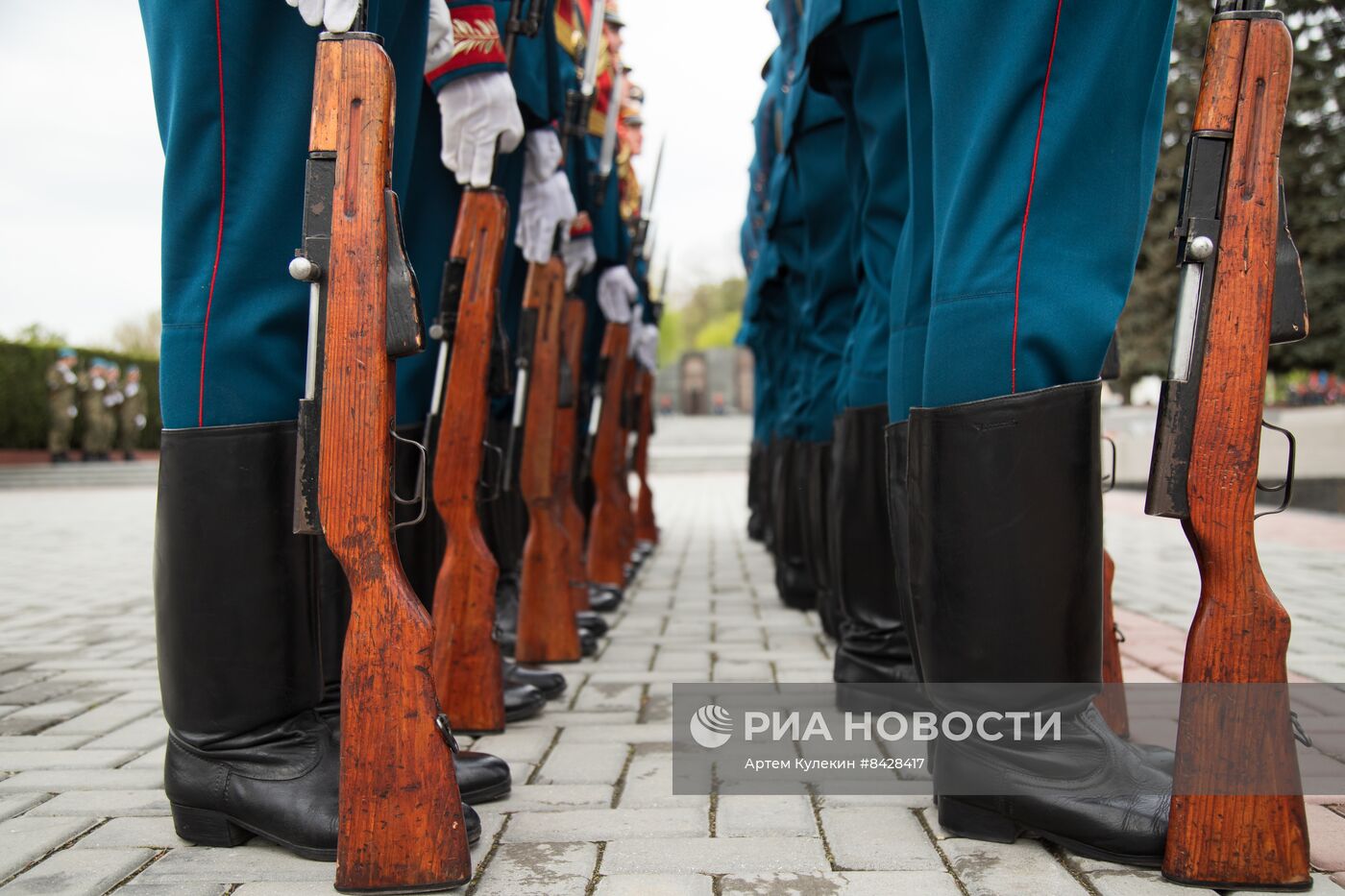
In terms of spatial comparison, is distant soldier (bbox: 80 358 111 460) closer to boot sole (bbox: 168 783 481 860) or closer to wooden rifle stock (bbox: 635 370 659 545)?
wooden rifle stock (bbox: 635 370 659 545)

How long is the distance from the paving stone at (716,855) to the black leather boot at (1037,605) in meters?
0.27

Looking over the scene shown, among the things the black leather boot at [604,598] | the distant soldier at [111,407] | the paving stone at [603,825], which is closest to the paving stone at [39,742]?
the paving stone at [603,825]

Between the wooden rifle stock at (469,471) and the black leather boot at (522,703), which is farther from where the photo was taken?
the black leather boot at (522,703)

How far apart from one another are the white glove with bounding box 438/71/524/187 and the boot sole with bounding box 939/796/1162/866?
5.16 ft

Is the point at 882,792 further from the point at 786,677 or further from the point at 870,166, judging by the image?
the point at 870,166

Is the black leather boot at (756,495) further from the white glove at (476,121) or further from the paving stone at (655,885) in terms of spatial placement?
the paving stone at (655,885)

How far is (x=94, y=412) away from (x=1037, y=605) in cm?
2481

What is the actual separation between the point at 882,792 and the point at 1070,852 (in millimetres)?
386

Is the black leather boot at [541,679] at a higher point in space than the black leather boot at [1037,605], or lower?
lower

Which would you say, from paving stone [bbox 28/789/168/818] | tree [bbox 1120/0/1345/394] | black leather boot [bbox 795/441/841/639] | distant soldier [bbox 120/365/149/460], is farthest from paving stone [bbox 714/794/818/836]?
distant soldier [bbox 120/365/149/460]

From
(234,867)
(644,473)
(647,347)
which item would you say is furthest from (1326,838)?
(647,347)

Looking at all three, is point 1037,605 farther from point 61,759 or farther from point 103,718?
point 103,718

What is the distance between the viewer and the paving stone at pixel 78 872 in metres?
1.55

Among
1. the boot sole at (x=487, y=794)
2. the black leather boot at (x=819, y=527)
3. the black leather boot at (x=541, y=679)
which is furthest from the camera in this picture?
the black leather boot at (x=819, y=527)
